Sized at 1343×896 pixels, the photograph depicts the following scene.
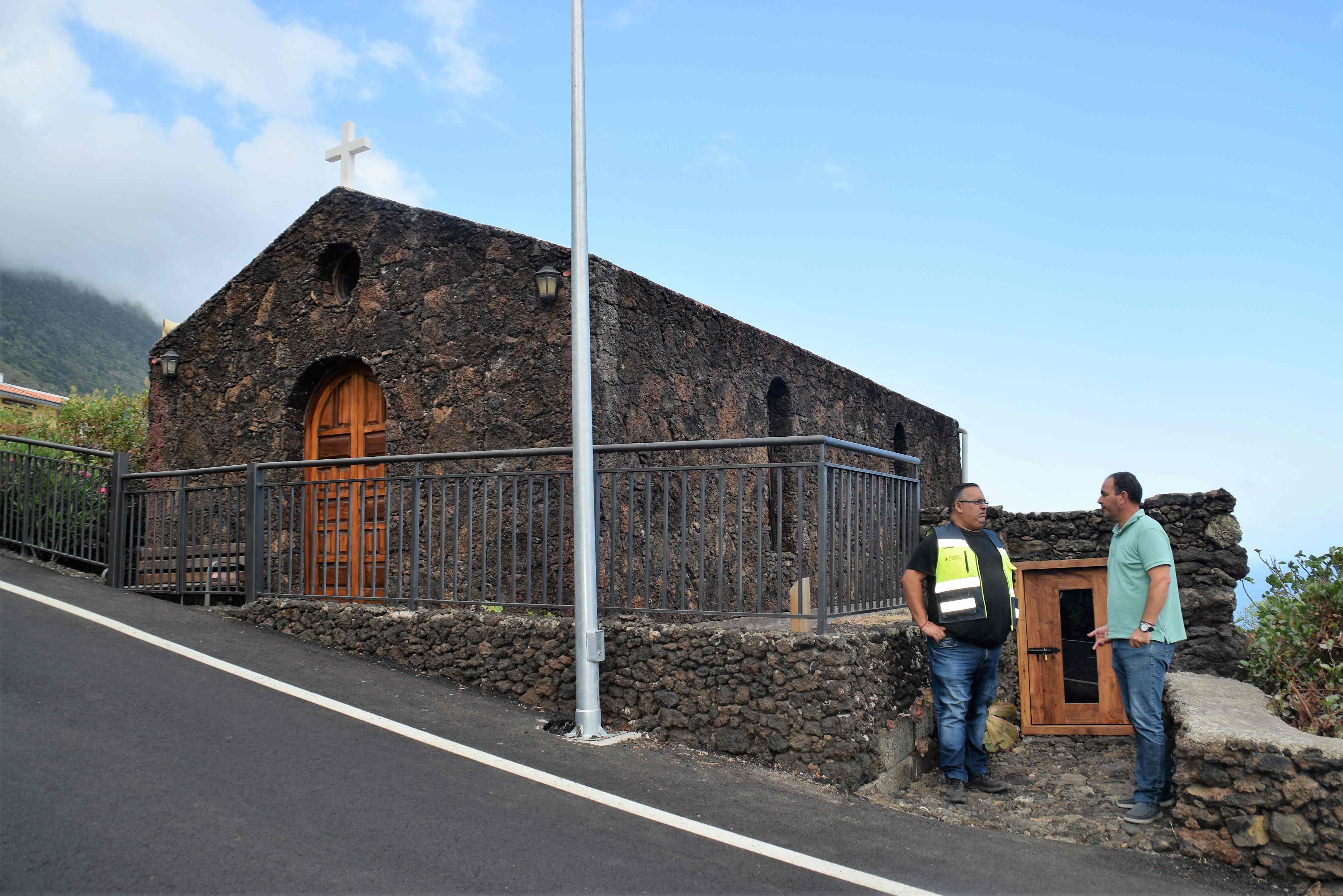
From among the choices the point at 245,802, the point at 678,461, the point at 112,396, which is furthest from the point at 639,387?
the point at 112,396

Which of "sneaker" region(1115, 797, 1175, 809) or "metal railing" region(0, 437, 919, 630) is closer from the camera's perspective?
"sneaker" region(1115, 797, 1175, 809)

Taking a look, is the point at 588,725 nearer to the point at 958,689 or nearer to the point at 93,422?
the point at 958,689

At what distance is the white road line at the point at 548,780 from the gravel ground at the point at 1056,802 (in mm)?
1342

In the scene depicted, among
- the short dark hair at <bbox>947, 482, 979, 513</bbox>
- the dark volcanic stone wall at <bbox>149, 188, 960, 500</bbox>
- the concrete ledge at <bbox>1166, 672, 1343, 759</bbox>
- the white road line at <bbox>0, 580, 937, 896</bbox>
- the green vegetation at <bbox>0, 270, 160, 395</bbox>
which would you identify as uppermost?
the green vegetation at <bbox>0, 270, 160, 395</bbox>

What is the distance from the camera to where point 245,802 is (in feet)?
15.0

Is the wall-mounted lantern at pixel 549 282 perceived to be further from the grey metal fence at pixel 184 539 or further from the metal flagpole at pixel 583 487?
the grey metal fence at pixel 184 539

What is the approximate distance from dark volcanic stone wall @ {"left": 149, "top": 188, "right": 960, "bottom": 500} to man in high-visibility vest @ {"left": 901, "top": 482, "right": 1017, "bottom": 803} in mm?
3276

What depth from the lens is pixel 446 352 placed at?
9.21 metres

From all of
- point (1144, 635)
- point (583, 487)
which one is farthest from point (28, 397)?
point (1144, 635)

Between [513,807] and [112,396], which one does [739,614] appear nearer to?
[513,807]

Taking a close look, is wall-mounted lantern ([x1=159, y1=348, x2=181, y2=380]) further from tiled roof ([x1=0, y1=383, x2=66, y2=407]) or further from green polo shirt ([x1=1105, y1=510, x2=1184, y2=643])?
tiled roof ([x1=0, y1=383, x2=66, y2=407])

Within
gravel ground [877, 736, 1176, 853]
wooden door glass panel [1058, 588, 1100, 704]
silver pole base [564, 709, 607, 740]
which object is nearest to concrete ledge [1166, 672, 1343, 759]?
gravel ground [877, 736, 1176, 853]

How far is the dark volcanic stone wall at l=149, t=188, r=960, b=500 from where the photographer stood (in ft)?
28.2

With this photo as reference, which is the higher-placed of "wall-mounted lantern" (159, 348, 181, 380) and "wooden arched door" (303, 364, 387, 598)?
"wall-mounted lantern" (159, 348, 181, 380)
